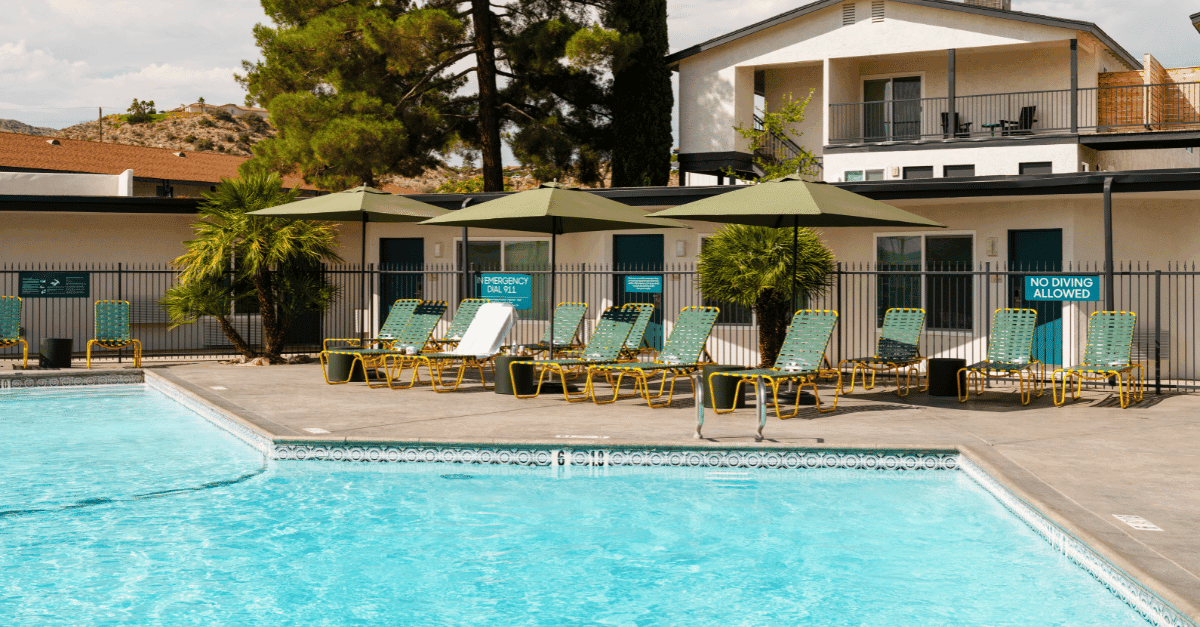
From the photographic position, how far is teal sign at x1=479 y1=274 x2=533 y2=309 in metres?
15.8

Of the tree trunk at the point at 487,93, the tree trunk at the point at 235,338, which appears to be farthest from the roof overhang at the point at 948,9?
the tree trunk at the point at 235,338

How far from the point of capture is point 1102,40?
760 inches

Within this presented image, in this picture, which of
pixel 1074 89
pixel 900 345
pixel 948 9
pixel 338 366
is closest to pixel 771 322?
pixel 900 345

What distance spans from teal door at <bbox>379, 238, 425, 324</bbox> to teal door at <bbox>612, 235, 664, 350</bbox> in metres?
3.68

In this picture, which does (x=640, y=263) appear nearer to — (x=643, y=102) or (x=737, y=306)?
(x=737, y=306)

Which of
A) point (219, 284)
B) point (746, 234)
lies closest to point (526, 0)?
point (219, 284)

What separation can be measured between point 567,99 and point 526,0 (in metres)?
2.58

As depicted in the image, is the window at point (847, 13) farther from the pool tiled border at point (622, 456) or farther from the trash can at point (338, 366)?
the pool tiled border at point (622, 456)

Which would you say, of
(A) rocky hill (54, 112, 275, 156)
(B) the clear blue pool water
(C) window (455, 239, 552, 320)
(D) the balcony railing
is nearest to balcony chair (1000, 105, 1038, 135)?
(D) the balcony railing

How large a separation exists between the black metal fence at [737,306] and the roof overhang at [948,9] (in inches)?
248

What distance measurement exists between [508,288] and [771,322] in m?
5.48

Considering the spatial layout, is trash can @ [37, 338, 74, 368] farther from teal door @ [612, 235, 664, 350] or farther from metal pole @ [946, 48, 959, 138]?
metal pole @ [946, 48, 959, 138]

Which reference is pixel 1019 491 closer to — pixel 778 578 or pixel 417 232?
pixel 778 578

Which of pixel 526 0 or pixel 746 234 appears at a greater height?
pixel 526 0
